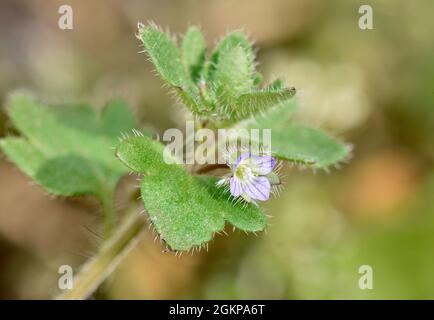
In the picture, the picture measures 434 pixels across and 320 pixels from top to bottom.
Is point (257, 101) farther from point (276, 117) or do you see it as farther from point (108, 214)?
point (108, 214)

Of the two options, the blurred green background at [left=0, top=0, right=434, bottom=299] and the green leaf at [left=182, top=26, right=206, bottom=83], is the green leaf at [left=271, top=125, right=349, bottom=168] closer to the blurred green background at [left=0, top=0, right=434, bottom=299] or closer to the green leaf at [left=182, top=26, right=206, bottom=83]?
the green leaf at [left=182, top=26, right=206, bottom=83]

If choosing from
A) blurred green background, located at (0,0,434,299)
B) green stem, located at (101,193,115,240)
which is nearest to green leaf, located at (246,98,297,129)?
green stem, located at (101,193,115,240)

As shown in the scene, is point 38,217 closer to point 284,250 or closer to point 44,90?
point 44,90

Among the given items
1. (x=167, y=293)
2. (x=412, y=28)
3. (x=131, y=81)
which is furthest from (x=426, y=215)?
(x=131, y=81)

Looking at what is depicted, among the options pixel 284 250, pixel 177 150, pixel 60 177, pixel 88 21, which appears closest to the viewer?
pixel 177 150

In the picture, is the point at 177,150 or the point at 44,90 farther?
the point at 44,90
